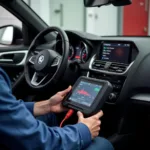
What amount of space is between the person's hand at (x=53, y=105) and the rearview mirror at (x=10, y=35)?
3.02 feet

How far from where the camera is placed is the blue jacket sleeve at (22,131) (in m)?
0.96

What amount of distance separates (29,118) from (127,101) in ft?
2.12

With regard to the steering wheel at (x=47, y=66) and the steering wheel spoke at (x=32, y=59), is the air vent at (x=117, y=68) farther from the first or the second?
the steering wheel spoke at (x=32, y=59)

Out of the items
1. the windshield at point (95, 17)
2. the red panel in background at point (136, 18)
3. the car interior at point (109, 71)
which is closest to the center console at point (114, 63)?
the car interior at point (109, 71)

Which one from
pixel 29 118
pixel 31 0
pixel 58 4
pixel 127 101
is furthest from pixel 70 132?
pixel 58 4

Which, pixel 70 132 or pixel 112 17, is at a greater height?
pixel 112 17

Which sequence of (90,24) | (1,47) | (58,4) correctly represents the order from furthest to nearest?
(90,24), (58,4), (1,47)

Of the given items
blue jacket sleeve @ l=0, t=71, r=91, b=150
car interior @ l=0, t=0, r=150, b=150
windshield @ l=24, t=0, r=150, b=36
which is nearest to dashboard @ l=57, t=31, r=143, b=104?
car interior @ l=0, t=0, r=150, b=150

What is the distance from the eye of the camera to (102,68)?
162 cm

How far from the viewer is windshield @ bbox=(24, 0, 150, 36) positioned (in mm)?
5170

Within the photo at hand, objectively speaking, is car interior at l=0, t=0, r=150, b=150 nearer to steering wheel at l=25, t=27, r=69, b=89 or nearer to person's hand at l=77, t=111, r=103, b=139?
steering wheel at l=25, t=27, r=69, b=89

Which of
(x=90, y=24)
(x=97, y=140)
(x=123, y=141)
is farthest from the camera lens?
(x=90, y=24)

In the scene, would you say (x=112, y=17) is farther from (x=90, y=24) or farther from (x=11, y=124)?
(x=11, y=124)

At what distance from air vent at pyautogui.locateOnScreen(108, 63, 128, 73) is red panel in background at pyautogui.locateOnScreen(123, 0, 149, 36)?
5.23 m
